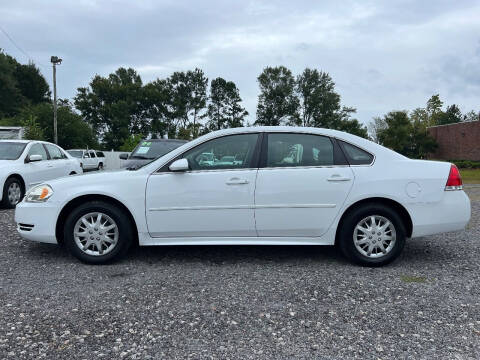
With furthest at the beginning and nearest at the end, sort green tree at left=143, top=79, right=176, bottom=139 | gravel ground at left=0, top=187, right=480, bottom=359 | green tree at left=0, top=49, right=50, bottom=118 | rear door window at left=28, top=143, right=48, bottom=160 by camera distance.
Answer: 1. green tree at left=143, top=79, right=176, bottom=139
2. green tree at left=0, top=49, right=50, bottom=118
3. rear door window at left=28, top=143, right=48, bottom=160
4. gravel ground at left=0, top=187, right=480, bottom=359

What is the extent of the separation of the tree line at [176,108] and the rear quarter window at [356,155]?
104ft

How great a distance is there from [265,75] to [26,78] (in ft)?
117

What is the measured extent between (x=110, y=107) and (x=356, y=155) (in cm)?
5261

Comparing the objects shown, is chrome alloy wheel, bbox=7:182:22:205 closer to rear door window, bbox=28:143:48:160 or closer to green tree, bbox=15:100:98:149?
rear door window, bbox=28:143:48:160

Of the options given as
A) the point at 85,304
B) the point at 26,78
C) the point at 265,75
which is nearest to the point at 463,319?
the point at 85,304

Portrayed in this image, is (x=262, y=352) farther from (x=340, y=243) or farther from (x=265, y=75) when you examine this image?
(x=265, y=75)

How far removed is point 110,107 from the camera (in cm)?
5247

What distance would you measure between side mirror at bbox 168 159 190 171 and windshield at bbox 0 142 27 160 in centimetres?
604

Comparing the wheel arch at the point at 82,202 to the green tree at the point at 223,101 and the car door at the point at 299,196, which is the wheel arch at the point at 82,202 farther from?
the green tree at the point at 223,101

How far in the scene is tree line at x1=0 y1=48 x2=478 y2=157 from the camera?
38.0 m

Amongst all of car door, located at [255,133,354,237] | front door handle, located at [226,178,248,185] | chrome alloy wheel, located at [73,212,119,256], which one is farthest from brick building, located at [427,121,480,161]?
chrome alloy wheel, located at [73,212,119,256]

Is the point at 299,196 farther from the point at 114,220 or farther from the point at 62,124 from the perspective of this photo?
the point at 62,124

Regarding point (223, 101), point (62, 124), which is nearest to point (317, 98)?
point (223, 101)

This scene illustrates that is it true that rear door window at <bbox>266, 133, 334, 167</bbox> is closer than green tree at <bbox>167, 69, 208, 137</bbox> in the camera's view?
Yes
